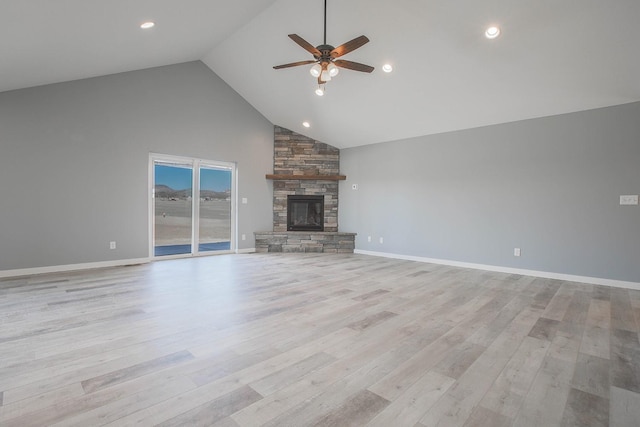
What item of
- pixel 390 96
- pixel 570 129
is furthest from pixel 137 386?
pixel 570 129

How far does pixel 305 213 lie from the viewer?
7672 millimetres

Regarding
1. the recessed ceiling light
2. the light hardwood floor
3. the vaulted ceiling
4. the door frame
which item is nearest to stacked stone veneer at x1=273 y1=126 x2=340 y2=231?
the door frame

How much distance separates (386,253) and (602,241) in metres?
3.51

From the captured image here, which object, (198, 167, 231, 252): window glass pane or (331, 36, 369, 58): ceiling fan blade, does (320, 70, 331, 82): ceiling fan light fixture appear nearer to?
(331, 36, 369, 58): ceiling fan blade

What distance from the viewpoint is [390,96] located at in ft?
17.3

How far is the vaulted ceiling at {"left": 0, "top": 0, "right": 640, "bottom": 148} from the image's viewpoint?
325 centimetres

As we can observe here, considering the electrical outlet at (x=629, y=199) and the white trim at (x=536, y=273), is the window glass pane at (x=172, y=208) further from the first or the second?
the electrical outlet at (x=629, y=199)

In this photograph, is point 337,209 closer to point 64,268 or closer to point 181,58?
point 181,58

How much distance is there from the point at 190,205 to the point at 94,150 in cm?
187

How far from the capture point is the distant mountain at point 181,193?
19.6ft

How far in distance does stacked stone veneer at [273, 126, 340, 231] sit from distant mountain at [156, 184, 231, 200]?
1234 mm

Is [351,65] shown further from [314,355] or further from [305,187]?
[305,187]

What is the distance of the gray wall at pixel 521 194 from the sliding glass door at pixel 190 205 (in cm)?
326

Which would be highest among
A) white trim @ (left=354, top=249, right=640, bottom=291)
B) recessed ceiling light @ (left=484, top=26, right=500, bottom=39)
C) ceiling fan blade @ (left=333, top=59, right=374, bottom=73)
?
recessed ceiling light @ (left=484, top=26, right=500, bottom=39)
